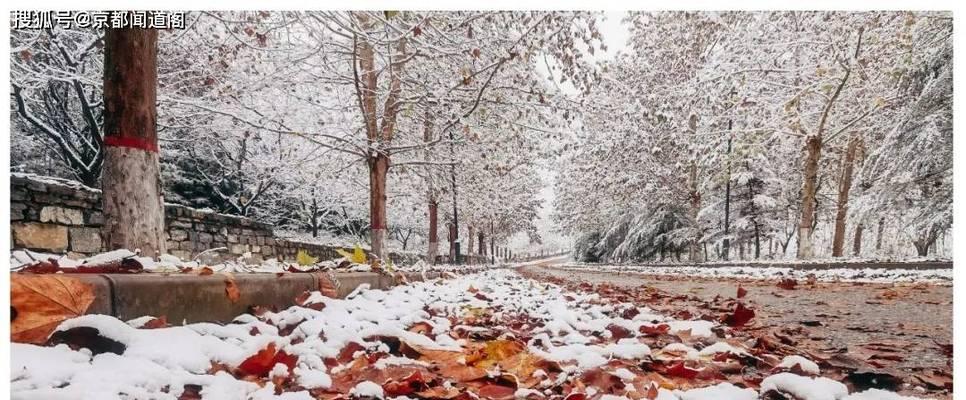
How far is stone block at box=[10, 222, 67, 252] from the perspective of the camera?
3.50 metres

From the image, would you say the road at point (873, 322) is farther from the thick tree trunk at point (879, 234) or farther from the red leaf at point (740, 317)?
the thick tree trunk at point (879, 234)

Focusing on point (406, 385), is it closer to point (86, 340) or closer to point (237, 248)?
point (86, 340)

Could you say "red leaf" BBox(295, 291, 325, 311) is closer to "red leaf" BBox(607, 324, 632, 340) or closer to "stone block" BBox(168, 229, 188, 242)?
"red leaf" BBox(607, 324, 632, 340)

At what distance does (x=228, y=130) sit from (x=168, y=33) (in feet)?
7.85

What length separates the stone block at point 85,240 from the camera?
393cm

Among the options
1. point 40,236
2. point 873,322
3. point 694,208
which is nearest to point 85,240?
point 40,236

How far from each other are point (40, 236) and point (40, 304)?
149 inches

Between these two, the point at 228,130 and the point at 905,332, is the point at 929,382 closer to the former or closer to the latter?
the point at 905,332

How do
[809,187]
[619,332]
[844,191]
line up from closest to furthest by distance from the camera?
[619,332]
[809,187]
[844,191]

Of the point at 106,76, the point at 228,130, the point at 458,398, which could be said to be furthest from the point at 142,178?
the point at 228,130

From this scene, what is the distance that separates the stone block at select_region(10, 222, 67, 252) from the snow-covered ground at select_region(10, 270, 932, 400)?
3.24m

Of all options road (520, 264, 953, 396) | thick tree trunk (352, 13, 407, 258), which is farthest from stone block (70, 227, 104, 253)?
road (520, 264, 953, 396)

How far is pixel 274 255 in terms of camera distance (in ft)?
22.9

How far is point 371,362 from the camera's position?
3.82 ft
